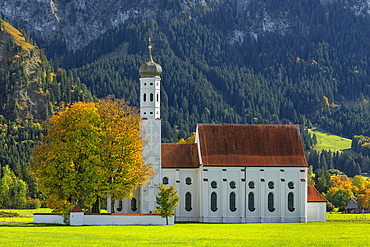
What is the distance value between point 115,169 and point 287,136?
94.4ft

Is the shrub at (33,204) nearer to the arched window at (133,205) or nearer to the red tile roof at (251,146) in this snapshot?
the arched window at (133,205)

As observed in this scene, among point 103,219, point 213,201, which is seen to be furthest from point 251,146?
point 103,219

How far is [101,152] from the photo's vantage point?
239 feet

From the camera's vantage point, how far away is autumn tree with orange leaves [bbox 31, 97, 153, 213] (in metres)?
69.8

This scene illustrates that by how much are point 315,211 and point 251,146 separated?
1376 cm

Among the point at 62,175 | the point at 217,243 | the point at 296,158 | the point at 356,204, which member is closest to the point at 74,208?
the point at 62,175

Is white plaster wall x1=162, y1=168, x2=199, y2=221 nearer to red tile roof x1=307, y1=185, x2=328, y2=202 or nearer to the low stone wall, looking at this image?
the low stone wall

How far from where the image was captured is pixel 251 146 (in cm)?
8694

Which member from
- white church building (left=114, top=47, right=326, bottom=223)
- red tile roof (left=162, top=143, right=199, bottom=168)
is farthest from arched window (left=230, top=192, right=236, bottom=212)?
red tile roof (left=162, top=143, right=199, bottom=168)

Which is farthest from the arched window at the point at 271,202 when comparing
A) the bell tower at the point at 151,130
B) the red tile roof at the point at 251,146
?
the bell tower at the point at 151,130

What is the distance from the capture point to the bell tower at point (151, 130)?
270 ft

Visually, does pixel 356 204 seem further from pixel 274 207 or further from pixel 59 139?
pixel 59 139

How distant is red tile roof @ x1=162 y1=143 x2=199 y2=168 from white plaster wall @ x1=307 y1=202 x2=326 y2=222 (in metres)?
18.3

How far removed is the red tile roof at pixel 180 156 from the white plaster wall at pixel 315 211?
1834cm
